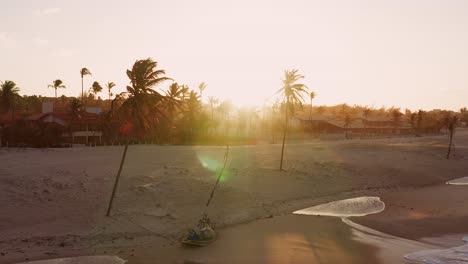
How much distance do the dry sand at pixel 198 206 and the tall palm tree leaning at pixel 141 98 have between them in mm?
7916

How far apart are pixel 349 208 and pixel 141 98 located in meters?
23.3

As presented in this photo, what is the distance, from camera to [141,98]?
29375 mm

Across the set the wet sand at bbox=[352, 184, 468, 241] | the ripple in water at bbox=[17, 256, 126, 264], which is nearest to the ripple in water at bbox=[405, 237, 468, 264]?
the wet sand at bbox=[352, 184, 468, 241]

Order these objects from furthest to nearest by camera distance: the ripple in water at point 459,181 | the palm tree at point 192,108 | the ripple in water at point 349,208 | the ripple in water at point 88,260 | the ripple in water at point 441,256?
the palm tree at point 192,108, the ripple in water at point 459,181, the ripple in water at point 349,208, the ripple in water at point 441,256, the ripple in water at point 88,260

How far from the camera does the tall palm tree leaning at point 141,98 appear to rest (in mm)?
29234

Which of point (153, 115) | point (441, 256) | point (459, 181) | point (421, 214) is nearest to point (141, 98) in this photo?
Answer: point (153, 115)

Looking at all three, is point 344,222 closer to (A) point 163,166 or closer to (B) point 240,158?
(A) point 163,166

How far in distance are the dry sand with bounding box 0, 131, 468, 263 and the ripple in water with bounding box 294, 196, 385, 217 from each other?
1239 mm

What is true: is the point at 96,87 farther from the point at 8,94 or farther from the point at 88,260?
the point at 88,260

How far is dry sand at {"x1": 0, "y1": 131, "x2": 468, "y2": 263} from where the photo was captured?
27.1 meters

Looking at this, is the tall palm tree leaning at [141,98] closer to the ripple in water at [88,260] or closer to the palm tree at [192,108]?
the ripple in water at [88,260]

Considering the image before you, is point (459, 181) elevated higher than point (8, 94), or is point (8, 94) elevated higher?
point (8, 94)

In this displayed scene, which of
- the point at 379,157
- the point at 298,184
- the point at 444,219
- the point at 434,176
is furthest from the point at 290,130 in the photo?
the point at 444,219

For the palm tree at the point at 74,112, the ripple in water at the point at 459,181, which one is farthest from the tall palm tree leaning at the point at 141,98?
the palm tree at the point at 74,112
